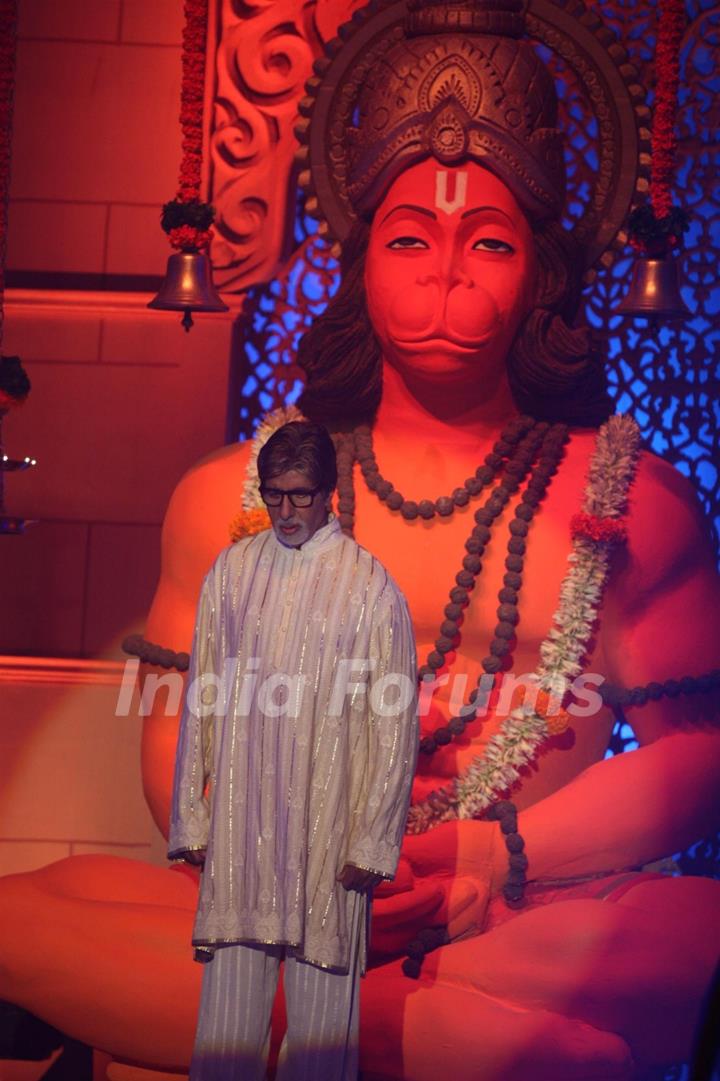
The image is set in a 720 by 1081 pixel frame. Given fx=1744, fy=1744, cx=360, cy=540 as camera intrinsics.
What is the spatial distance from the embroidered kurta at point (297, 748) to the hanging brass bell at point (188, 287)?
1.34 meters

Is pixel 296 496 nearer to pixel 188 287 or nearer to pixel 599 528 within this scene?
pixel 599 528

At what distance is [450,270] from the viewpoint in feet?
16.1

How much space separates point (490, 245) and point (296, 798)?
1835 millimetres

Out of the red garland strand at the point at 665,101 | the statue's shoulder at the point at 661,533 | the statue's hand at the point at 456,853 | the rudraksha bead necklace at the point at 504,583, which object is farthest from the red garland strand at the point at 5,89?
the statue's hand at the point at 456,853

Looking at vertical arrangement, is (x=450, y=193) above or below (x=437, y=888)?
above

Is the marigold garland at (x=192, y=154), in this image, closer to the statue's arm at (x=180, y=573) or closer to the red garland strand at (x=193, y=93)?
the red garland strand at (x=193, y=93)

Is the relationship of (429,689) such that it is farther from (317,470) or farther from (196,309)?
(196,309)

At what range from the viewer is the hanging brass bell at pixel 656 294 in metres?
5.07

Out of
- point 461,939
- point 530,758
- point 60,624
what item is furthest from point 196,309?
point 461,939

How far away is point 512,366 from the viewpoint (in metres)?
5.05

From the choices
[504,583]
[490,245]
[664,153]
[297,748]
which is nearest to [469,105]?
[490,245]

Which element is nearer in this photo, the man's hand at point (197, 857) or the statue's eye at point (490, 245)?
the man's hand at point (197, 857)

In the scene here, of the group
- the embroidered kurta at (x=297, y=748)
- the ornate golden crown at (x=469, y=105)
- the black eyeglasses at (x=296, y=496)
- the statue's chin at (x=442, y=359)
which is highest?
the ornate golden crown at (x=469, y=105)

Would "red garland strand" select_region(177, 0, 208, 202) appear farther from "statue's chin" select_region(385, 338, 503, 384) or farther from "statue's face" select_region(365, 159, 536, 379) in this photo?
"statue's chin" select_region(385, 338, 503, 384)
